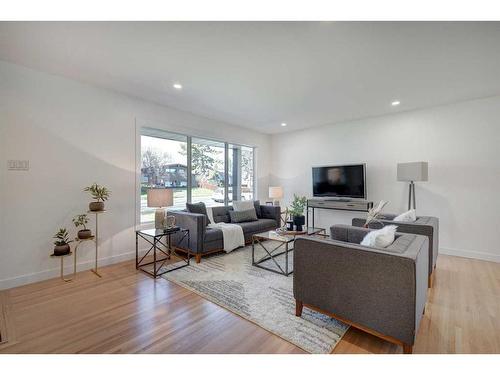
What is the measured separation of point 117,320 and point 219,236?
5.96 ft

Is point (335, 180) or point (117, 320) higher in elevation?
point (335, 180)

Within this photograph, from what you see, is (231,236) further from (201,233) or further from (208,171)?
(208,171)

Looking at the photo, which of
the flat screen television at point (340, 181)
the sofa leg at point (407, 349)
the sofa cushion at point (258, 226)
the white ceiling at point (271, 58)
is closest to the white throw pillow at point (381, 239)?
the sofa leg at point (407, 349)

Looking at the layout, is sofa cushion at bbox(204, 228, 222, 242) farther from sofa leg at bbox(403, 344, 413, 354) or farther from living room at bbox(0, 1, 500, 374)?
sofa leg at bbox(403, 344, 413, 354)

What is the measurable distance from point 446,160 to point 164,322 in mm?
4736

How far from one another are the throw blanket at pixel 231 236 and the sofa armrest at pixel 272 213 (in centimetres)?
111

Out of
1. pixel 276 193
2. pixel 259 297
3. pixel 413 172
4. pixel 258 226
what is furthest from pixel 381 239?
pixel 276 193

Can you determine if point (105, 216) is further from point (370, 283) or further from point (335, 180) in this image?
point (335, 180)

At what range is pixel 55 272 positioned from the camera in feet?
9.45

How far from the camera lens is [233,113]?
14.4ft

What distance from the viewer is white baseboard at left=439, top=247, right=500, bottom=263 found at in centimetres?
353

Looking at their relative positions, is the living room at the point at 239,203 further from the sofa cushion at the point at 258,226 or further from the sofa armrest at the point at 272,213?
the sofa armrest at the point at 272,213

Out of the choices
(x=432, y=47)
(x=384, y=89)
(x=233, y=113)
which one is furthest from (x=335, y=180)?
(x=432, y=47)

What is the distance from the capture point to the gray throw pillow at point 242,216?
4430 mm
